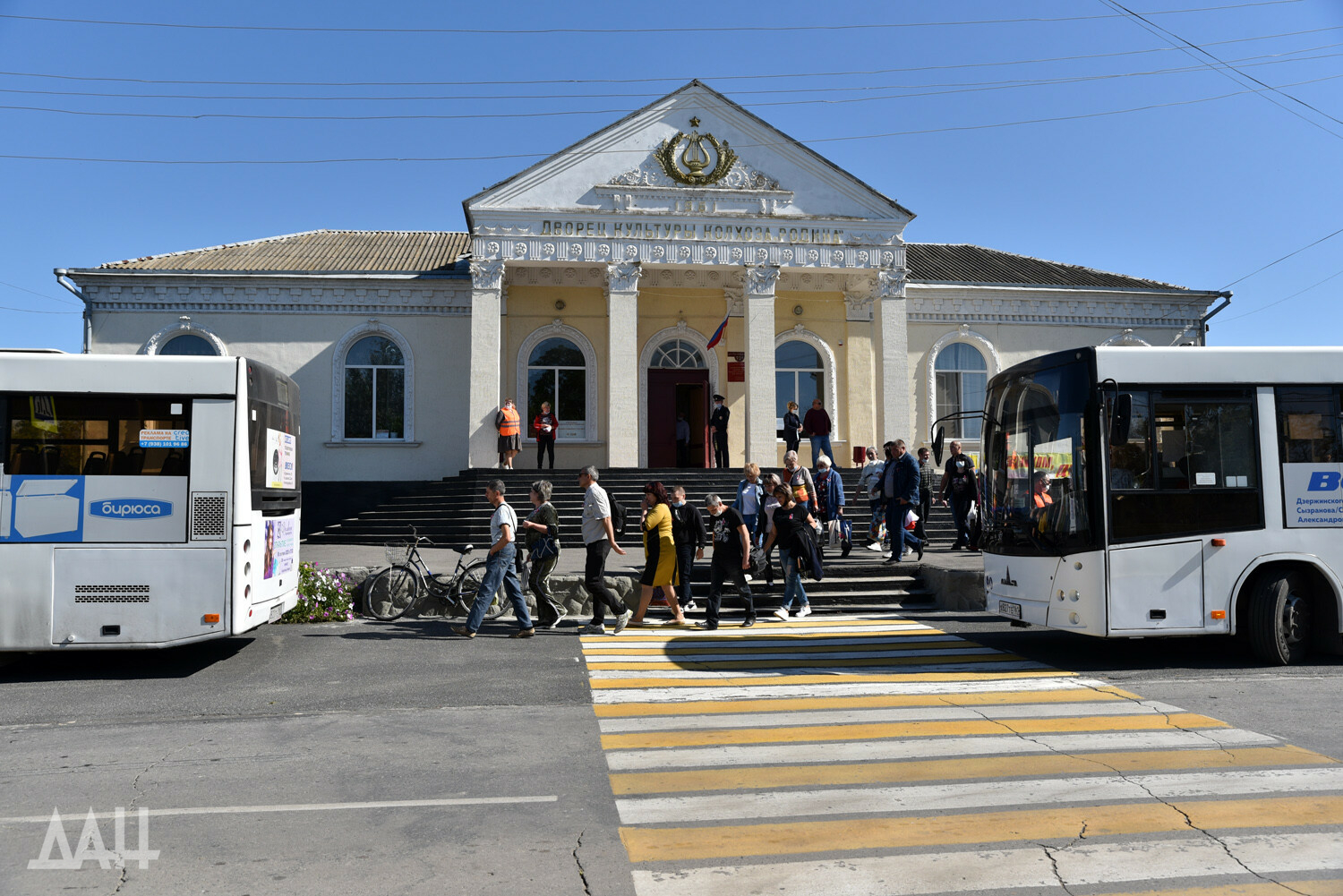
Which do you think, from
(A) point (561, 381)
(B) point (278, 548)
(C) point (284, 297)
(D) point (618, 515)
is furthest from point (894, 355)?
(B) point (278, 548)

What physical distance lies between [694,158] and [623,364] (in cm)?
532

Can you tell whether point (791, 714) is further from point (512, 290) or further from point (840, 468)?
point (512, 290)

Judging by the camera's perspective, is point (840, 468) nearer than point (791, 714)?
No

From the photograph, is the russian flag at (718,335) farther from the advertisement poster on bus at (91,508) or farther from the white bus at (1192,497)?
the advertisement poster on bus at (91,508)

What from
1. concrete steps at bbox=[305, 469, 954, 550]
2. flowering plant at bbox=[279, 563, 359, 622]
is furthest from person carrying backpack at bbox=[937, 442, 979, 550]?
flowering plant at bbox=[279, 563, 359, 622]

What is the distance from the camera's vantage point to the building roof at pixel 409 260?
78.5 ft

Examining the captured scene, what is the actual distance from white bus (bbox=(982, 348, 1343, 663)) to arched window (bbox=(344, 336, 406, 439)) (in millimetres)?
18193

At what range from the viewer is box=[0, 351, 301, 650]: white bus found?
858 cm

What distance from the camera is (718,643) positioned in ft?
34.3

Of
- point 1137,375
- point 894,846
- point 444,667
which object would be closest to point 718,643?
point 444,667

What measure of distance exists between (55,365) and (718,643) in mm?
7243

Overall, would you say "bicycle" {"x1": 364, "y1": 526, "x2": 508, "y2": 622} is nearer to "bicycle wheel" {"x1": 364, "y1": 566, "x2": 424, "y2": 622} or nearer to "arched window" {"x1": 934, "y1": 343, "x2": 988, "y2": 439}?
"bicycle wheel" {"x1": 364, "y1": 566, "x2": 424, "y2": 622}

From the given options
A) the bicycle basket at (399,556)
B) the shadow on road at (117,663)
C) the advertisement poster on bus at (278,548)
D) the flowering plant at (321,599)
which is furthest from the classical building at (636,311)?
the shadow on road at (117,663)

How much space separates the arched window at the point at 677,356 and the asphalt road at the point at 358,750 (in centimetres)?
1443
